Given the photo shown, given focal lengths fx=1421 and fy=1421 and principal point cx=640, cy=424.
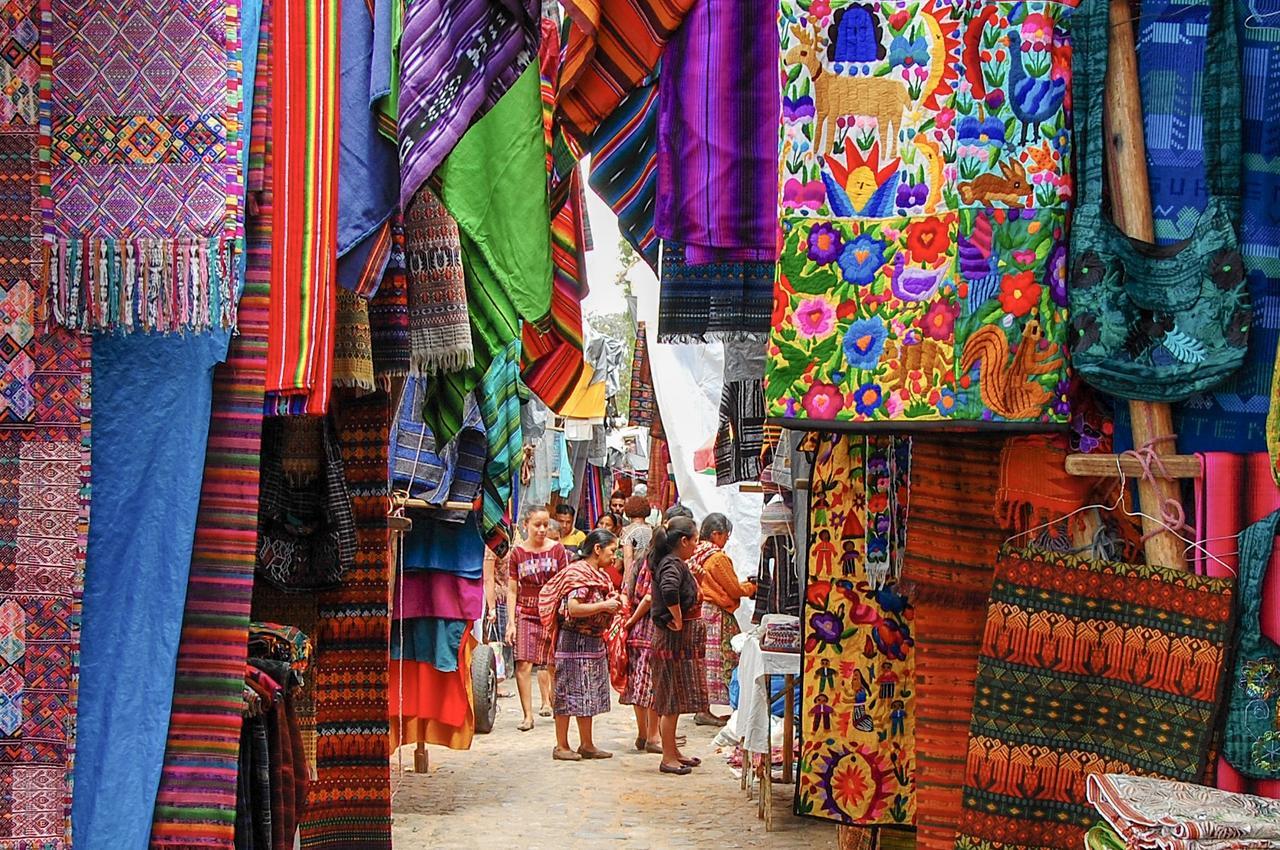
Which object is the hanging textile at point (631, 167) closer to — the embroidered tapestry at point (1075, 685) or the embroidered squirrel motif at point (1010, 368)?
the embroidered squirrel motif at point (1010, 368)

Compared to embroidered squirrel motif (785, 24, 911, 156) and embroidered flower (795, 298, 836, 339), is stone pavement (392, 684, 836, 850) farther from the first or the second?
embroidered squirrel motif (785, 24, 911, 156)

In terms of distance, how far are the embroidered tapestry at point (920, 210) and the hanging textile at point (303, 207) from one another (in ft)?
3.89

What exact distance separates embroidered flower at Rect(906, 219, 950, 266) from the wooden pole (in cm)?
39

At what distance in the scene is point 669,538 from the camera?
35.4ft

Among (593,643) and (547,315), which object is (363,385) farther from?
(593,643)

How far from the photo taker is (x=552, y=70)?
3535mm

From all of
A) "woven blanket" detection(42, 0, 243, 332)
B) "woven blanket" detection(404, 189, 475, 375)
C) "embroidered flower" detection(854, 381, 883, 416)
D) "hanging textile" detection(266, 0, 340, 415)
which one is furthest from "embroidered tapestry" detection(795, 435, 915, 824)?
"woven blanket" detection(42, 0, 243, 332)

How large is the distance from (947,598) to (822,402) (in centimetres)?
74

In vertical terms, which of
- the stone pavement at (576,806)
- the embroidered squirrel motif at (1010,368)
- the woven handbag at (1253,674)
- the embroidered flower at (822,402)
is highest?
the embroidered squirrel motif at (1010,368)

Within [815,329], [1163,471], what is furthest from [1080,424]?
[815,329]

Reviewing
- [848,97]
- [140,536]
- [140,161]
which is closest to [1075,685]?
[848,97]

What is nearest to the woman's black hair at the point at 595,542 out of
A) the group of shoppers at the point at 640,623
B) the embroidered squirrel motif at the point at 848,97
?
the group of shoppers at the point at 640,623

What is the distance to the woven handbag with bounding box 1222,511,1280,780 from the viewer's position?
9.41ft

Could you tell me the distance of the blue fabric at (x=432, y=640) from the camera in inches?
337
